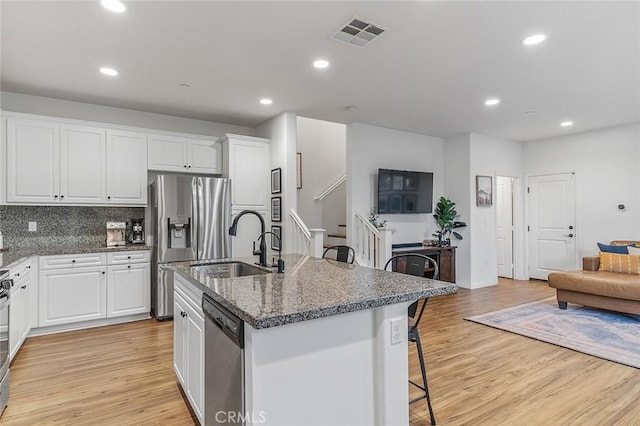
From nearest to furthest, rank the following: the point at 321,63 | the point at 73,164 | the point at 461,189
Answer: the point at 321,63
the point at 73,164
the point at 461,189

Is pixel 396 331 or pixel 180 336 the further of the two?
pixel 180 336

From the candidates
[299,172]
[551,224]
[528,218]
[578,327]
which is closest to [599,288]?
[578,327]

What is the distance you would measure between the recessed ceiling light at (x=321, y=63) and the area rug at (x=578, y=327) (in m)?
3.40

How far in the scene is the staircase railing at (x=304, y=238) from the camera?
4.35 meters

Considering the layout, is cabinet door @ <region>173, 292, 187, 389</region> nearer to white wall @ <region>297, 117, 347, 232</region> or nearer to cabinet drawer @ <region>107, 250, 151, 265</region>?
cabinet drawer @ <region>107, 250, 151, 265</region>

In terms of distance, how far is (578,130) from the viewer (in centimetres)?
627

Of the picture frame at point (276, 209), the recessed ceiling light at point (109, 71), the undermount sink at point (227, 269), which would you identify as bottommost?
the undermount sink at point (227, 269)

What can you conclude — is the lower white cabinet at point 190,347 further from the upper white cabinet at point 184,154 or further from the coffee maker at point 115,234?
the upper white cabinet at point 184,154

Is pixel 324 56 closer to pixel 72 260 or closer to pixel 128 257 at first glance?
pixel 128 257

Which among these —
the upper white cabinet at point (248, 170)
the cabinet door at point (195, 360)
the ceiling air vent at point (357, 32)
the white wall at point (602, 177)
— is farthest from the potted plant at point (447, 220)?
the cabinet door at point (195, 360)

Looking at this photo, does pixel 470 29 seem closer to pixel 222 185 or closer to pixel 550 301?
pixel 222 185

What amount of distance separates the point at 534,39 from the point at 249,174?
3.62 m

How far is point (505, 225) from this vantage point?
293 inches

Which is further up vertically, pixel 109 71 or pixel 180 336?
pixel 109 71
